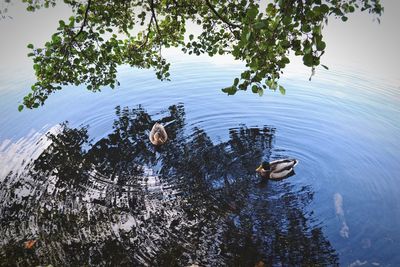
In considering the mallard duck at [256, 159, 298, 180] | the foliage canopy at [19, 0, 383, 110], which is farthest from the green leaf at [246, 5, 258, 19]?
the mallard duck at [256, 159, 298, 180]

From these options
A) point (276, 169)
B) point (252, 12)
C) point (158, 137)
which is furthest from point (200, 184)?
point (252, 12)

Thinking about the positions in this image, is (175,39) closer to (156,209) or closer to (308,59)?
(156,209)

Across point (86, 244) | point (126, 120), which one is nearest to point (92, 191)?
point (86, 244)

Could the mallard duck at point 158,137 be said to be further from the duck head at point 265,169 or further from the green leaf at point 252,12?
the green leaf at point 252,12

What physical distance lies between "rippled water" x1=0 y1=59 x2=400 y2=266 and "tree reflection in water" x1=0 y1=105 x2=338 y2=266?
4cm

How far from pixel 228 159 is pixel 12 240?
8698mm

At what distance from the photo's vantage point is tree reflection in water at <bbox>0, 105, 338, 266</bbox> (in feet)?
28.6

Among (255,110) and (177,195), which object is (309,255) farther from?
(255,110)

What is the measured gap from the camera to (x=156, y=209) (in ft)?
33.8

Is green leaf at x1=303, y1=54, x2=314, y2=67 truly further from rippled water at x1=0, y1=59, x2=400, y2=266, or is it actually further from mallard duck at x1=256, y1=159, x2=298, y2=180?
mallard duck at x1=256, y1=159, x2=298, y2=180

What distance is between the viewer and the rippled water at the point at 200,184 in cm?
894

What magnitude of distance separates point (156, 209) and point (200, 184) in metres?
2.21

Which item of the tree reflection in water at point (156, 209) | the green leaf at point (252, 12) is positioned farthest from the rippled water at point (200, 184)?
the green leaf at point (252, 12)

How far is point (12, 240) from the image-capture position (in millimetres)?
9055
